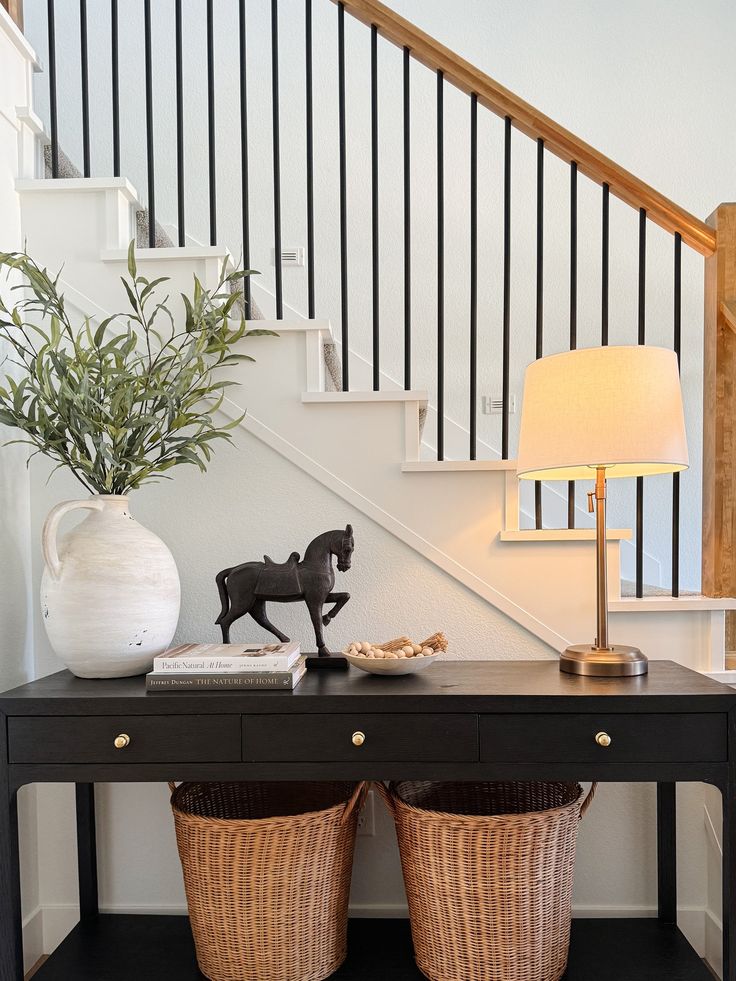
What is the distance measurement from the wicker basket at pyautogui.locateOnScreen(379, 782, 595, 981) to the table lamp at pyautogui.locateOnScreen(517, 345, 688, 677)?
0.38m

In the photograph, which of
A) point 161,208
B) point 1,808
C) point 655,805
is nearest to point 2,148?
point 161,208

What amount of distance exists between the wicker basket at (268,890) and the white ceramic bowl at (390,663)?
30 centimetres

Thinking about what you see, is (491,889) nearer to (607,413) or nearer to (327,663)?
(327,663)

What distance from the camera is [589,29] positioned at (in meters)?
3.13

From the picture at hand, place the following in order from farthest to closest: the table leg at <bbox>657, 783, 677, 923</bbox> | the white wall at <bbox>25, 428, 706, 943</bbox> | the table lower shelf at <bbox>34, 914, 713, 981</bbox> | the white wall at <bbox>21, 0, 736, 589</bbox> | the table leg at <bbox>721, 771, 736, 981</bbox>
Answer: the white wall at <bbox>21, 0, 736, 589</bbox> → the white wall at <bbox>25, 428, 706, 943</bbox> → the table leg at <bbox>657, 783, 677, 923</bbox> → the table lower shelf at <bbox>34, 914, 713, 981</bbox> → the table leg at <bbox>721, 771, 736, 981</bbox>

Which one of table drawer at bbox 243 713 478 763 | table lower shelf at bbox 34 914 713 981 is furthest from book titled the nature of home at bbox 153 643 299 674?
table lower shelf at bbox 34 914 713 981

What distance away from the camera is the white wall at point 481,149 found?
305 centimetres

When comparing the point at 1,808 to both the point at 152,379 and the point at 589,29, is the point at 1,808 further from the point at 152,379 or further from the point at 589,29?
the point at 589,29

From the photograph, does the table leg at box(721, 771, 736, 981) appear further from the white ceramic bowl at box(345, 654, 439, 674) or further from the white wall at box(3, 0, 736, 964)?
the white wall at box(3, 0, 736, 964)

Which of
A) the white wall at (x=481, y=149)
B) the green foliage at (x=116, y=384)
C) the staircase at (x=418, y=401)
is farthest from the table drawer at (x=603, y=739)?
the white wall at (x=481, y=149)

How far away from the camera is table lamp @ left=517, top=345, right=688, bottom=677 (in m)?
1.42

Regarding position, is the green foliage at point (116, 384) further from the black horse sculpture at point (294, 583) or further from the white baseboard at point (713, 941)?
the white baseboard at point (713, 941)

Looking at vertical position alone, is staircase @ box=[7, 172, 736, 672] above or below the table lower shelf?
above

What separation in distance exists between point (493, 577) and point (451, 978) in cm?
89
